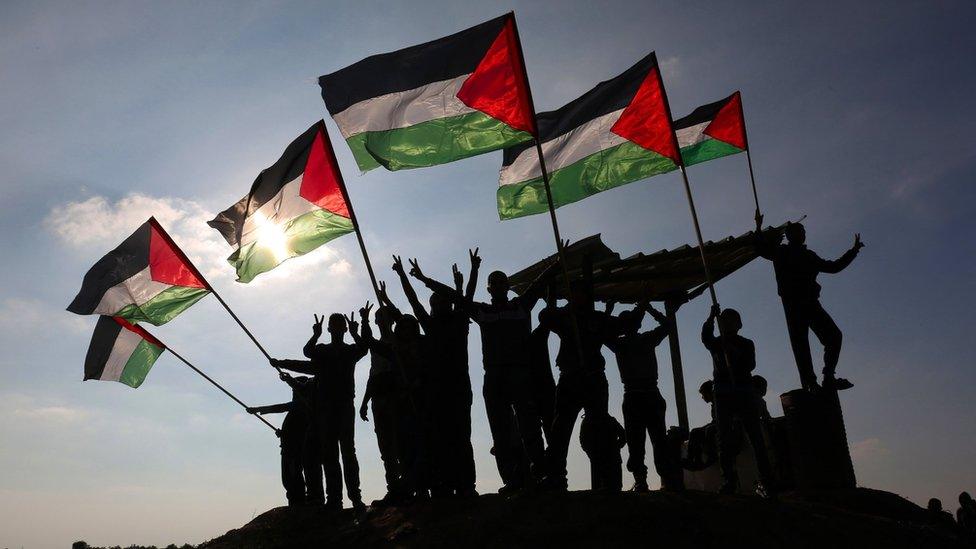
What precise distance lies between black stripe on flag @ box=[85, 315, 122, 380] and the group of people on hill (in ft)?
21.0

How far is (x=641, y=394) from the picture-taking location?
7.83 metres

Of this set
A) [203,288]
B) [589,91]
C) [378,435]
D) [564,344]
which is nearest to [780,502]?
[564,344]

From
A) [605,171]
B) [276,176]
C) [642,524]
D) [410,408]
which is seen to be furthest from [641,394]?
[276,176]

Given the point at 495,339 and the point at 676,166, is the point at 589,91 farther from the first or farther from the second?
the point at 495,339

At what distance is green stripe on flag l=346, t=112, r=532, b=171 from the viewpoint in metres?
9.48

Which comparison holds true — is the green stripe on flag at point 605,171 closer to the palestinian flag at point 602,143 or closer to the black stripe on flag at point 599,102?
the palestinian flag at point 602,143

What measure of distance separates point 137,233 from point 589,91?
815 centimetres

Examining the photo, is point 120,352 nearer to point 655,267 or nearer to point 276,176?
point 276,176

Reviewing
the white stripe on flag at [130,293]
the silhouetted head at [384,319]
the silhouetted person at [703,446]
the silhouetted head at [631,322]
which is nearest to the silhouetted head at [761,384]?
the silhouetted person at [703,446]

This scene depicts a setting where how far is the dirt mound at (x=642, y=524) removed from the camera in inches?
236

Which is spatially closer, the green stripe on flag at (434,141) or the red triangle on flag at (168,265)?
the green stripe on flag at (434,141)

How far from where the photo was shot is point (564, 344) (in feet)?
25.5

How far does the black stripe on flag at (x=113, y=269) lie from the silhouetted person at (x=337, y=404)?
4.89m

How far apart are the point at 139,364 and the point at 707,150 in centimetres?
1077
